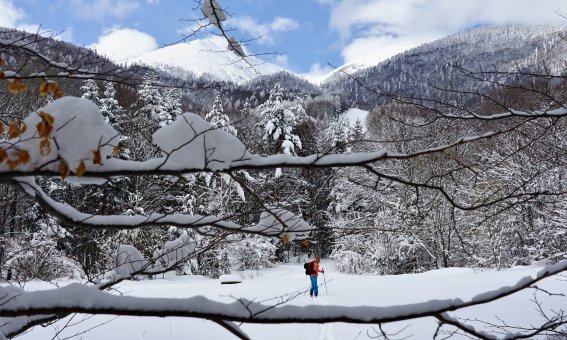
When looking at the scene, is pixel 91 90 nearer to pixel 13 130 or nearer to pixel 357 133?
pixel 357 133

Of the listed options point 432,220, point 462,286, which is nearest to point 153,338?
point 462,286

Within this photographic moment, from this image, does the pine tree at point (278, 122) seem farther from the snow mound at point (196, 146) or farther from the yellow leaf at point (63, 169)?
the yellow leaf at point (63, 169)

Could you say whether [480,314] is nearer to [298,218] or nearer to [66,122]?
[298,218]

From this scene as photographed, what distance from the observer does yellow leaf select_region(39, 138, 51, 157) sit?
1.18 m

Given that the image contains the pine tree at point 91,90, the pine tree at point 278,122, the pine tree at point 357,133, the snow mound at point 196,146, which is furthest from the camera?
the pine tree at point 278,122

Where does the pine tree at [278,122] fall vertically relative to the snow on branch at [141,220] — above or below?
above

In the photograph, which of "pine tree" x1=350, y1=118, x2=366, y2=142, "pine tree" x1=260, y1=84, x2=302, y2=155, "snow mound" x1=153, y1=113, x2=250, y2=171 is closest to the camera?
"snow mound" x1=153, y1=113, x2=250, y2=171

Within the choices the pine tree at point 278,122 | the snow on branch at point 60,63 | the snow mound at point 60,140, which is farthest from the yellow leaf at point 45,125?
the pine tree at point 278,122

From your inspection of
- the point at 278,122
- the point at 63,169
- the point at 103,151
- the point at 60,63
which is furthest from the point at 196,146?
the point at 278,122

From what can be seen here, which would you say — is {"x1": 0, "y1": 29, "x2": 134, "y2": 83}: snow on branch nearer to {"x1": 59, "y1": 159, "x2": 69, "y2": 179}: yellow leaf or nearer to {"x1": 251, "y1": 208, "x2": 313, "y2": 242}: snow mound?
{"x1": 59, "y1": 159, "x2": 69, "y2": 179}: yellow leaf

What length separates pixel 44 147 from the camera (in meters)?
1.21

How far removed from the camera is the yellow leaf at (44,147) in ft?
3.88

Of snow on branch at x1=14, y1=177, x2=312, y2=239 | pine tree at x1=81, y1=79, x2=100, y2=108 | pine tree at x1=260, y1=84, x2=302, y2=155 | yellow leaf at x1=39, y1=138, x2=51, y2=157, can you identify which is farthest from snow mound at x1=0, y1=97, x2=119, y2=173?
pine tree at x1=260, y1=84, x2=302, y2=155

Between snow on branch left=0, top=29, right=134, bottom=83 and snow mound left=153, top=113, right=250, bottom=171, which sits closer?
snow mound left=153, top=113, right=250, bottom=171
